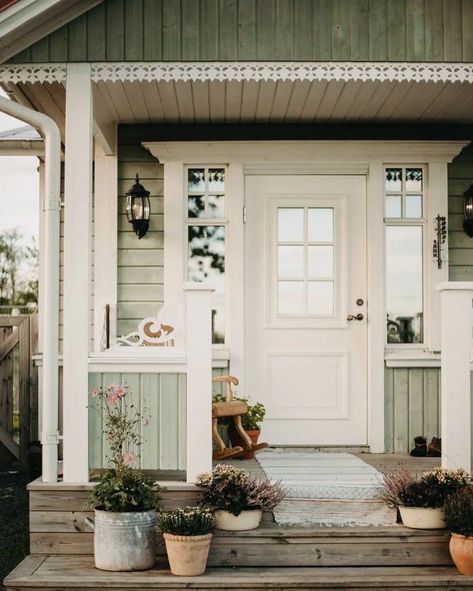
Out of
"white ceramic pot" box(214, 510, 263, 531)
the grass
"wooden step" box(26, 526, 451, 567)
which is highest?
"white ceramic pot" box(214, 510, 263, 531)

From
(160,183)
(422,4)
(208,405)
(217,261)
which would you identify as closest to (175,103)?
(160,183)

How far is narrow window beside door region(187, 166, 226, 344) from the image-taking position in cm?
718

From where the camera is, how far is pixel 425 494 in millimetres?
5164

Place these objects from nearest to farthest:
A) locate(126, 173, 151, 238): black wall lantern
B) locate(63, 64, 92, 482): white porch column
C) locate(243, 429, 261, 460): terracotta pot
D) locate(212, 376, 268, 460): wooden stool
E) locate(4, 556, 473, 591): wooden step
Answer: locate(4, 556, 473, 591): wooden step → locate(63, 64, 92, 482): white porch column → locate(212, 376, 268, 460): wooden stool → locate(243, 429, 261, 460): terracotta pot → locate(126, 173, 151, 238): black wall lantern

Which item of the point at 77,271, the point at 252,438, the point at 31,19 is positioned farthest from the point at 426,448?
the point at 31,19

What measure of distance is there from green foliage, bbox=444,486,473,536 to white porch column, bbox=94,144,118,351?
298cm

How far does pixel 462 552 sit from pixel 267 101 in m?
3.30

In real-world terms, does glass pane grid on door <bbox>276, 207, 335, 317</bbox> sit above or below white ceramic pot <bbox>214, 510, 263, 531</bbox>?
above

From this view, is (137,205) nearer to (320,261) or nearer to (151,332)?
(320,261)

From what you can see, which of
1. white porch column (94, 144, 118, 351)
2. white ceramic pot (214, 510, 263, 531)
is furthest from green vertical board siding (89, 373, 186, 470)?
white porch column (94, 144, 118, 351)

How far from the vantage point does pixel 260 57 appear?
5520mm

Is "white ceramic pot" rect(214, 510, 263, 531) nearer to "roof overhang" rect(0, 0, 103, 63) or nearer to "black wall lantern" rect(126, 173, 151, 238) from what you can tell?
"black wall lantern" rect(126, 173, 151, 238)

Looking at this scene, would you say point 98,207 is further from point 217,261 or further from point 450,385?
point 450,385

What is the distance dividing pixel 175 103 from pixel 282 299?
1.66 m
